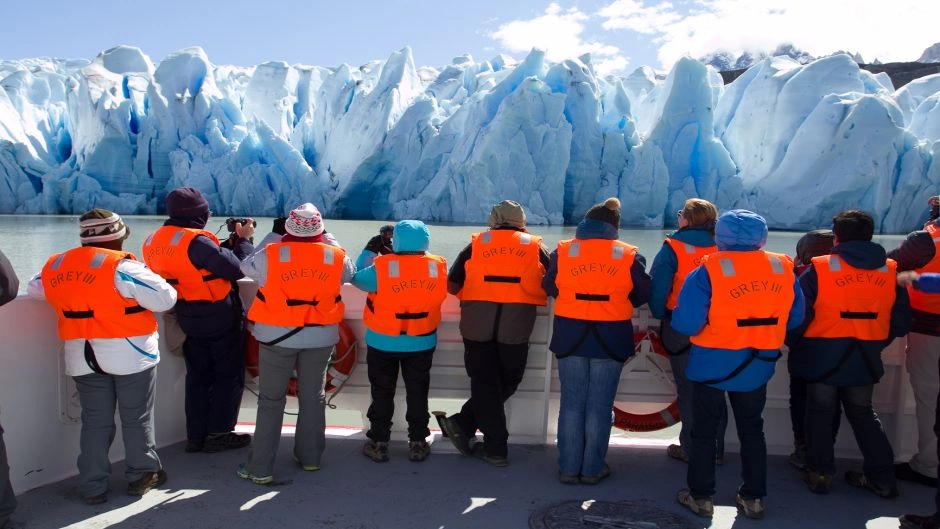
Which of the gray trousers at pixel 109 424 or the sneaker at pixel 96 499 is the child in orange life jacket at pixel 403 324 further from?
the sneaker at pixel 96 499

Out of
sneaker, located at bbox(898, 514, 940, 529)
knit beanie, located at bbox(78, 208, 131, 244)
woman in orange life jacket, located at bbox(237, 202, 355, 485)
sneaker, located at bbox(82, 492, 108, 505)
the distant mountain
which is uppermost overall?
the distant mountain

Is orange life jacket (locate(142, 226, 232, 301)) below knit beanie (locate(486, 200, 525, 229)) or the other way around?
below

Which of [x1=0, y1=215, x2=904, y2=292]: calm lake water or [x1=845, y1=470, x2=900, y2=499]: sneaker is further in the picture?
[x1=0, y1=215, x2=904, y2=292]: calm lake water

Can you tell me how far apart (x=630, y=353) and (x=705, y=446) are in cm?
41

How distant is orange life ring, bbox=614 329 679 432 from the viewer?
2.78 metres

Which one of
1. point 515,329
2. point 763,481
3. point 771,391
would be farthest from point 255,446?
point 771,391

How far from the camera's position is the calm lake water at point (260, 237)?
1309 centimetres

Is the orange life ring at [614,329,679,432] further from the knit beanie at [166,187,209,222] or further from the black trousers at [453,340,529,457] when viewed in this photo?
the knit beanie at [166,187,209,222]

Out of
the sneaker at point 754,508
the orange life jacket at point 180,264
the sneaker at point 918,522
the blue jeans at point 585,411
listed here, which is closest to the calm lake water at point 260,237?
the orange life jacket at point 180,264

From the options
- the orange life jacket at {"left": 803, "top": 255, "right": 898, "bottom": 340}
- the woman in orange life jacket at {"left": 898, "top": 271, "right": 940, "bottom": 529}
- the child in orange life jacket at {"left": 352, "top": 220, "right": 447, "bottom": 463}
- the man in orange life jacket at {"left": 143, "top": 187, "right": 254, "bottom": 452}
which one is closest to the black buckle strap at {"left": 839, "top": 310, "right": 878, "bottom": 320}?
the orange life jacket at {"left": 803, "top": 255, "right": 898, "bottom": 340}

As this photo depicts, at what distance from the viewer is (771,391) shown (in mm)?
2801

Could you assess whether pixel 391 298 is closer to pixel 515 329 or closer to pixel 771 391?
pixel 515 329

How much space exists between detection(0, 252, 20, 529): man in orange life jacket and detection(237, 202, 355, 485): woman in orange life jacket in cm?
71

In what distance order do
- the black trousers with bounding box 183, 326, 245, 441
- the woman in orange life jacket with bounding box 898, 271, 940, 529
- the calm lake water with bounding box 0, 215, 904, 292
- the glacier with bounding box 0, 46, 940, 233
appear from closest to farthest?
the woman in orange life jacket with bounding box 898, 271, 940, 529 < the black trousers with bounding box 183, 326, 245, 441 < the calm lake water with bounding box 0, 215, 904, 292 < the glacier with bounding box 0, 46, 940, 233
